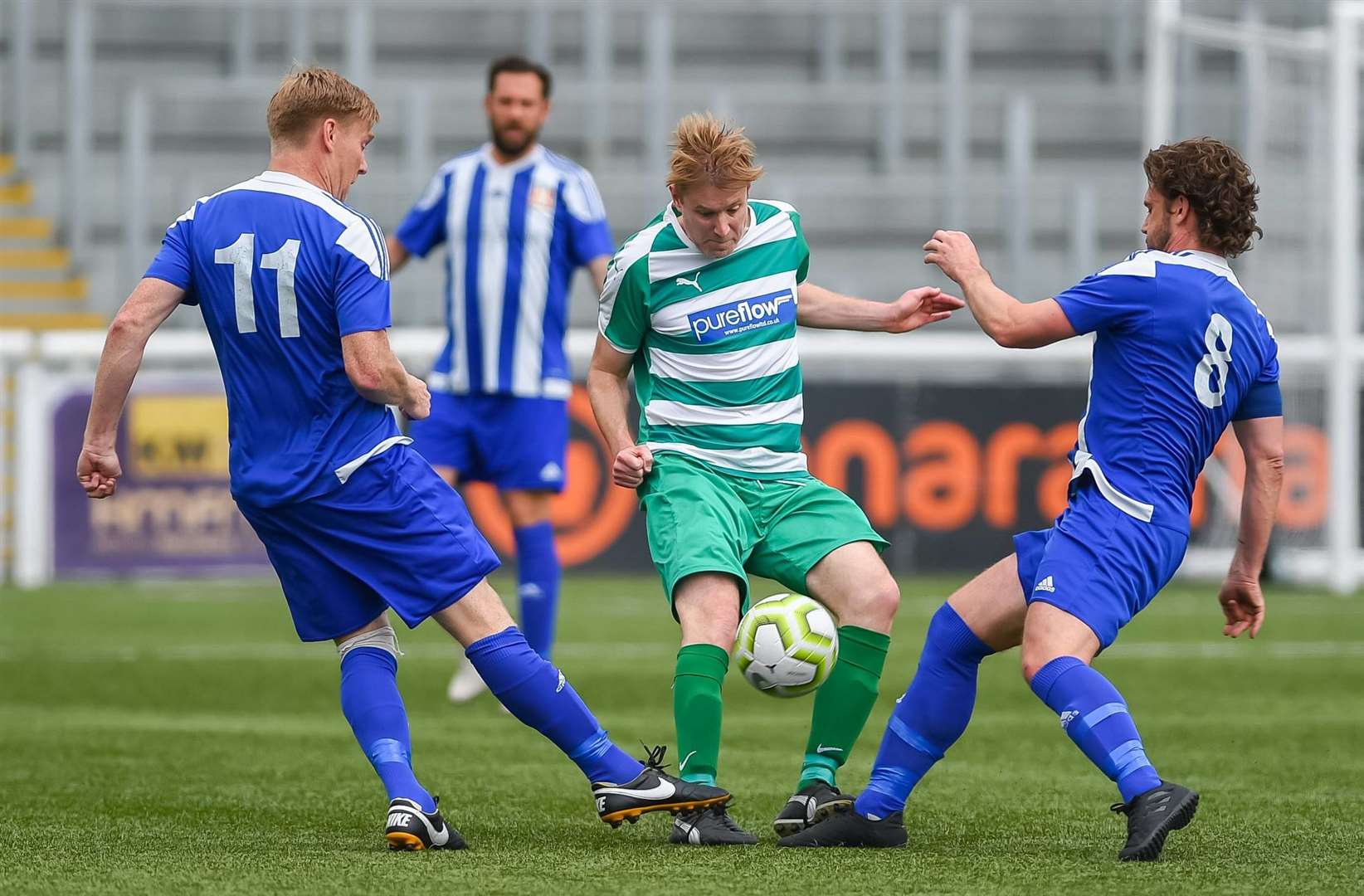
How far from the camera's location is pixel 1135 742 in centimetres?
414

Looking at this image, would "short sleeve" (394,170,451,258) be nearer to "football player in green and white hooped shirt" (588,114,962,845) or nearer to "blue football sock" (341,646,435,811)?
"football player in green and white hooped shirt" (588,114,962,845)

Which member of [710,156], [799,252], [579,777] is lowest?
[579,777]

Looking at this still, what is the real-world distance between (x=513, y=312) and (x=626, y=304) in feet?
9.64

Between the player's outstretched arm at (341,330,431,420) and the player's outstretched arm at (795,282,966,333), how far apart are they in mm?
1168

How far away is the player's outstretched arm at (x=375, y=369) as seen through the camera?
4.28 metres

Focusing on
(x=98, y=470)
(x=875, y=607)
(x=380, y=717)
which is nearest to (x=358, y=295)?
(x=98, y=470)

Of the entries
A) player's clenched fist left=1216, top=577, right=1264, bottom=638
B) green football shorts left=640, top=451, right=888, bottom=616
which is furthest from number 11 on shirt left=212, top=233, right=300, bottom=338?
player's clenched fist left=1216, top=577, right=1264, bottom=638

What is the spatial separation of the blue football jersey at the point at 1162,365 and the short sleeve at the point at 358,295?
4.99ft

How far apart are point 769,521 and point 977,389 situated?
9289 mm

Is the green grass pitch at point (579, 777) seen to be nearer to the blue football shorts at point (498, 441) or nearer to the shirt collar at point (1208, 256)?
the blue football shorts at point (498, 441)

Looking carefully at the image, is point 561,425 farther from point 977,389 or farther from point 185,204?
point 185,204

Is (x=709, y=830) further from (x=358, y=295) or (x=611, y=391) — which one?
(x=358, y=295)

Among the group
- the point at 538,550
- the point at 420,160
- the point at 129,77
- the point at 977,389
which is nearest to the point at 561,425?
the point at 538,550

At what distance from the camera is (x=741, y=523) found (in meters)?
4.76
